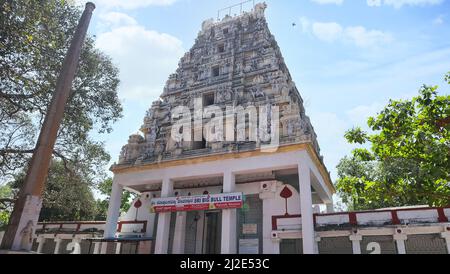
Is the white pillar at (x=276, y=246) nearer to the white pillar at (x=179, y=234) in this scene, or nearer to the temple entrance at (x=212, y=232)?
the temple entrance at (x=212, y=232)

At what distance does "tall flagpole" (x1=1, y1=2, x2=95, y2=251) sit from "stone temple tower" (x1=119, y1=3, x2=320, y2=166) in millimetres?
7971

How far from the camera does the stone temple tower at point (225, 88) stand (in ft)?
51.9

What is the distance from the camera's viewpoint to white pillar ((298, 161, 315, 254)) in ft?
39.8

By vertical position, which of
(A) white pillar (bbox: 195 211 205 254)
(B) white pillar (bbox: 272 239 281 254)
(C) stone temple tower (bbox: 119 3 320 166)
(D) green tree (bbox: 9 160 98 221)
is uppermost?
(C) stone temple tower (bbox: 119 3 320 166)

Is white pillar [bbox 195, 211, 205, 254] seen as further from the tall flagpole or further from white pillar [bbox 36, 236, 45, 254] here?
the tall flagpole

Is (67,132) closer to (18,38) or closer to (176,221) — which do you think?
(18,38)

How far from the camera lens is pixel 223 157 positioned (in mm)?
14969

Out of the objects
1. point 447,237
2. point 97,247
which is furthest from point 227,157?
point 97,247

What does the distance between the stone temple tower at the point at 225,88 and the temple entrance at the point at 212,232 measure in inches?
164

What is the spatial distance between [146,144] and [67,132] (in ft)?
14.5

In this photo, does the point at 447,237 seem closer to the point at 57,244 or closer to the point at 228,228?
the point at 228,228

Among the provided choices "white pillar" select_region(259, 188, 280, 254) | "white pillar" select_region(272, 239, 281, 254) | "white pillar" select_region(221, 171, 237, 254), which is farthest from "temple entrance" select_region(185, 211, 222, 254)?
"white pillar" select_region(272, 239, 281, 254)

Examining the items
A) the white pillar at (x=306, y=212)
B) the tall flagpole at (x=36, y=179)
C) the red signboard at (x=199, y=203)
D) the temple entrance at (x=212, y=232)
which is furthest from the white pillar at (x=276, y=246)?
the tall flagpole at (x=36, y=179)
